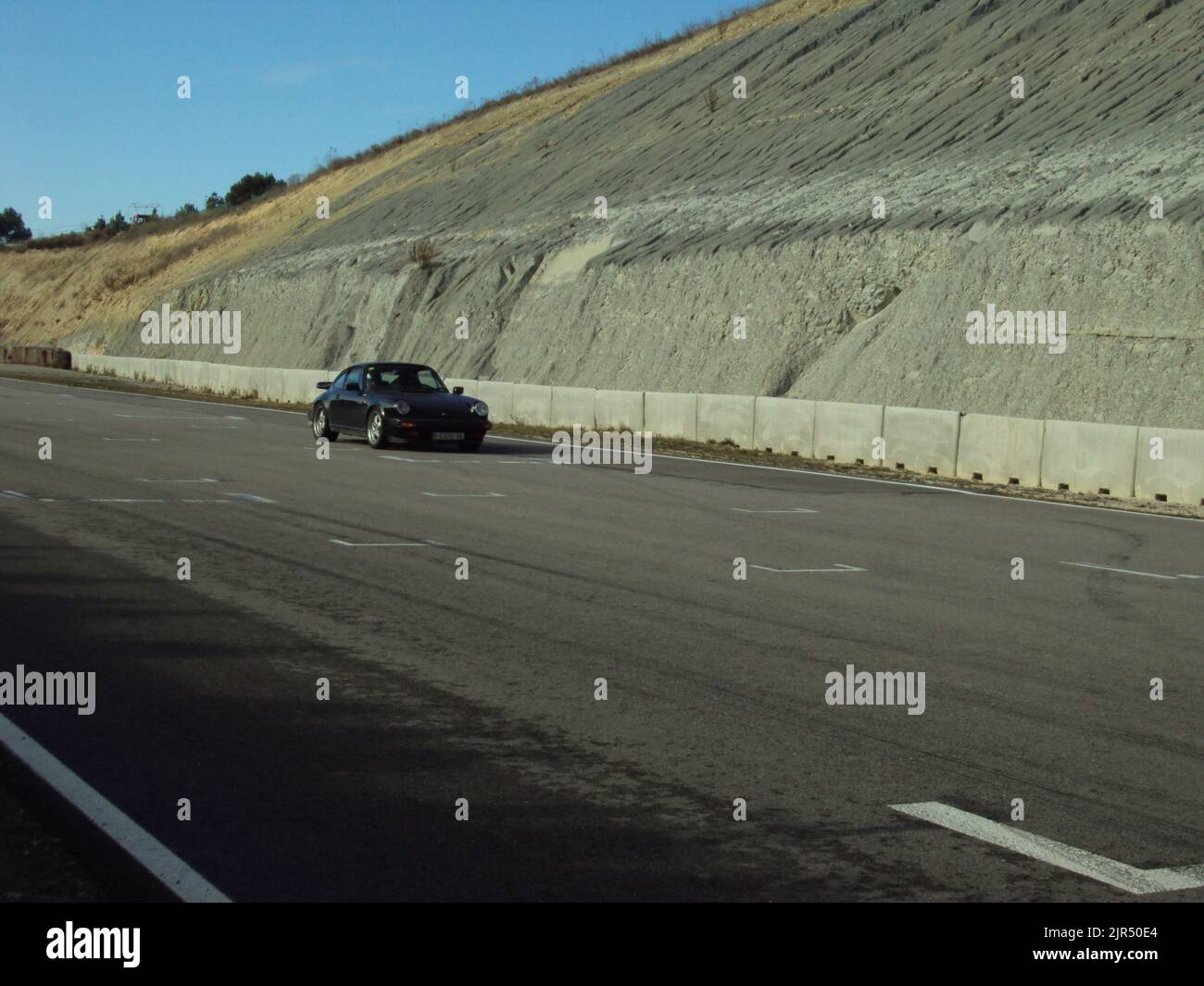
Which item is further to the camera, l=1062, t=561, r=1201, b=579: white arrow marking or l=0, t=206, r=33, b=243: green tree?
l=0, t=206, r=33, b=243: green tree

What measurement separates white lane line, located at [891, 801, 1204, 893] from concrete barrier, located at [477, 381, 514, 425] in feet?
91.1

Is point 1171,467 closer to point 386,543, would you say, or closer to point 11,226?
point 386,543

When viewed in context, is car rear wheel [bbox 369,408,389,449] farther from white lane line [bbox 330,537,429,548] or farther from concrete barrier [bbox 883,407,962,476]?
white lane line [bbox 330,537,429,548]

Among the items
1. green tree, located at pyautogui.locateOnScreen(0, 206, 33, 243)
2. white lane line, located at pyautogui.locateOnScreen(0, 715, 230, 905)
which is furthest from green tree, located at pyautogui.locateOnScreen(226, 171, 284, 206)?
white lane line, located at pyautogui.locateOnScreen(0, 715, 230, 905)

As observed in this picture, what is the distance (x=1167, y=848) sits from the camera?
5.30 m

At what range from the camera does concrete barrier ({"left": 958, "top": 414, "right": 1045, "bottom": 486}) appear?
20.8 m

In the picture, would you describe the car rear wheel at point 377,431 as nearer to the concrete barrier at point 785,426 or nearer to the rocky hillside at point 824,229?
the concrete barrier at point 785,426

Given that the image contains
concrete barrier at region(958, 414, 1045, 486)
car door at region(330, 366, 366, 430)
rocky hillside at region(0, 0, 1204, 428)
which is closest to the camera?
concrete barrier at region(958, 414, 1045, 486)
